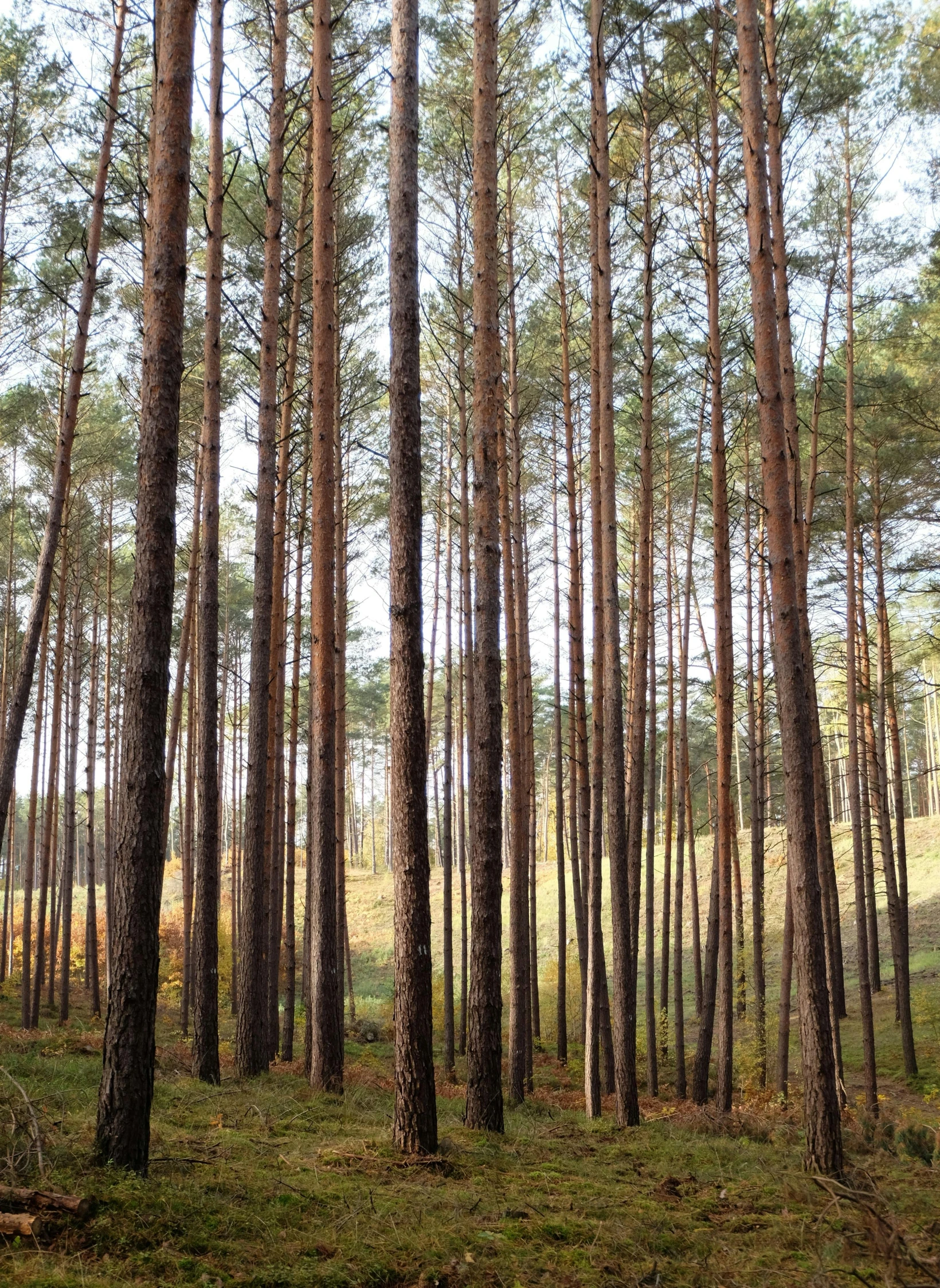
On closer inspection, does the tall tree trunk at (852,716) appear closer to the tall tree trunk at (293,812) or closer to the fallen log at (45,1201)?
the tall tree trunk at (293,812)

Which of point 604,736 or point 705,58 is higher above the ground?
point 705,58

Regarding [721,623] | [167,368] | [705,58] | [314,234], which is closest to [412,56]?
[314,234]

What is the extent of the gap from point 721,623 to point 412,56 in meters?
6.75

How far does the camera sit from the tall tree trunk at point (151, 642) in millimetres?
4691

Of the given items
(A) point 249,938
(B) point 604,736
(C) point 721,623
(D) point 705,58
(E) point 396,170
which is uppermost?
(D) point 705,58

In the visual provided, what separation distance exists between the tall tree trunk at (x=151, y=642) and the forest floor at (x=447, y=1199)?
46 centimetres

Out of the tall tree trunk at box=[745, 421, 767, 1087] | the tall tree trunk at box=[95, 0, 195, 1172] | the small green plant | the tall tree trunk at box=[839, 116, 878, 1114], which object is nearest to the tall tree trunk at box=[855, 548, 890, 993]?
the tall tree trunk at box=[839, 116, 878, 1114]

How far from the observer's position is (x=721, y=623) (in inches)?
423

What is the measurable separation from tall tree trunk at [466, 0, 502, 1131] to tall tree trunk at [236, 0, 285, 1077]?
9.64 feet

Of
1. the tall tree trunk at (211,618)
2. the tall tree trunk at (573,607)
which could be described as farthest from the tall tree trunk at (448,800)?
the tall tree trunk at (211,618)

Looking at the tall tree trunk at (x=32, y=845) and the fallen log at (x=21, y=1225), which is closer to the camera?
the fallen log at (x=21, y=1225)

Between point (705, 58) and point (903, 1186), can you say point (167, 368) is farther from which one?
point (705, 58)

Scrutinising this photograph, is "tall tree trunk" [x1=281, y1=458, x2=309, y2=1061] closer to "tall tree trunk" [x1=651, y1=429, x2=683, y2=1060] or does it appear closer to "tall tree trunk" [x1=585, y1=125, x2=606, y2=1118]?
"tall tree trunk" [x1=585, y1=125, x2=606, y2=1118]

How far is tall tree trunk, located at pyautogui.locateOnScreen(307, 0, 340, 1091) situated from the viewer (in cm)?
906
